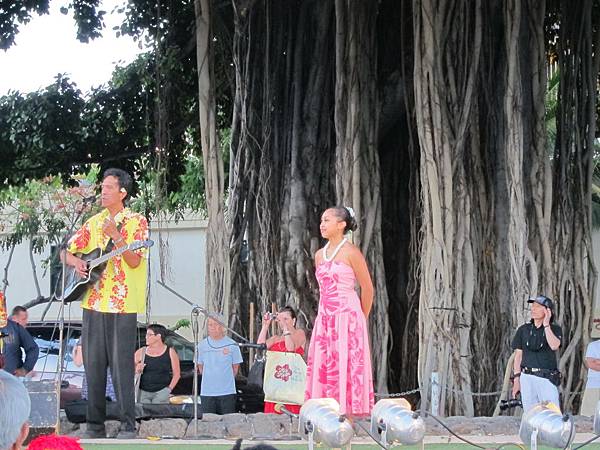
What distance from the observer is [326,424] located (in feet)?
14.2

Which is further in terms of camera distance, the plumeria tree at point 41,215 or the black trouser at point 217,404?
the plumeria tree at point 41,215

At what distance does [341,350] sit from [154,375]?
7.66ft

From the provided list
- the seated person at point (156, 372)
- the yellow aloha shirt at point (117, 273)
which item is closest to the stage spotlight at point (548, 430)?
the yellow aloha shirt at point (117, 273)

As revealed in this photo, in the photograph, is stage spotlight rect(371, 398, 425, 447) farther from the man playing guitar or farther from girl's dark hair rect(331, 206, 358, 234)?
the man playing guitar

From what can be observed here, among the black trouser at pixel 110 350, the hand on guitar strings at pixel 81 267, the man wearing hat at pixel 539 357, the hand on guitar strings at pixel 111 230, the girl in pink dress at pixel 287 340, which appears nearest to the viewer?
the hand on guitar strings at pixel 111 230

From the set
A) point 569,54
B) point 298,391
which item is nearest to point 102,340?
point 298,391

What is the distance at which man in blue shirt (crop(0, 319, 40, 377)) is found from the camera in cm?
752

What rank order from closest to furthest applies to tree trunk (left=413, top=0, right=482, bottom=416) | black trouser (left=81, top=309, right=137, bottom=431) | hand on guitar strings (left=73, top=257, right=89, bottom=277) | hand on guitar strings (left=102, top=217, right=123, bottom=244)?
hand on guitar strings (left=102, top=217, right=123, bottom=244) → hand on guitar strings (left=73, top=257, right=89, bottom=277) → black trouser (left=81, top=309, right=137, bottom=431) → tree trunk (left=413, top=0, right=482, bottom=416)

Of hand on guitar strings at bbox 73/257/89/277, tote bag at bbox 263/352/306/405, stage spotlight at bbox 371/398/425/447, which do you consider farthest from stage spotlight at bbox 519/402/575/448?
tote bag at bbox 263/352/306/405

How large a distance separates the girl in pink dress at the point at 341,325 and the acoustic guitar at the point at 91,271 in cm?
99

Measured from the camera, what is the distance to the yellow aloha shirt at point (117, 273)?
630cm

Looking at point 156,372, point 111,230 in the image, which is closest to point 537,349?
point 156,372

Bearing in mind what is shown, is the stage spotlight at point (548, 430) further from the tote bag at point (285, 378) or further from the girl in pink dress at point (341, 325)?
the tote bag at point (285, 378)

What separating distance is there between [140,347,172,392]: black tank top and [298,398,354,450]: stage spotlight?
4032 millimetres
